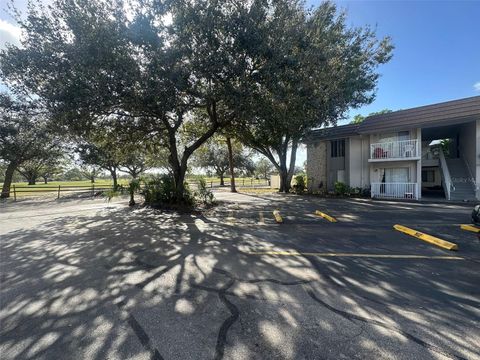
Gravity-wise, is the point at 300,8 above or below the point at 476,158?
above

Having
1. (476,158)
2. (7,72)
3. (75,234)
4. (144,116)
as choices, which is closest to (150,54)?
(144,116)

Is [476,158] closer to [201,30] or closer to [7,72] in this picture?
[201,30]

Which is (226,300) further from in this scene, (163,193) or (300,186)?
(300,186)

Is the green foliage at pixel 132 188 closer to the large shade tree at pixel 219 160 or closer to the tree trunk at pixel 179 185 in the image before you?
the tree trunk at pixel 179 185

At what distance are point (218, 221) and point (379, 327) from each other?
23.1 ft

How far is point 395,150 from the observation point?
16531 mm

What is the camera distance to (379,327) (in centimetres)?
279

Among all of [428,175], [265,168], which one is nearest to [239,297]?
[428,175]

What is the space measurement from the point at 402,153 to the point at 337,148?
4890 millimetres

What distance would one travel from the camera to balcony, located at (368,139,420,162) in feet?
52.4

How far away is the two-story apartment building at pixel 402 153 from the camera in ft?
47.8

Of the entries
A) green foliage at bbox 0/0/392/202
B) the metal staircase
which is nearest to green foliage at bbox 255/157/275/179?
the metal staircase

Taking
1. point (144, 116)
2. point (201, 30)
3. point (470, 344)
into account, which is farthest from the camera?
point (144, 116)

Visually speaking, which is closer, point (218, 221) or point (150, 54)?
point (150, 54)
